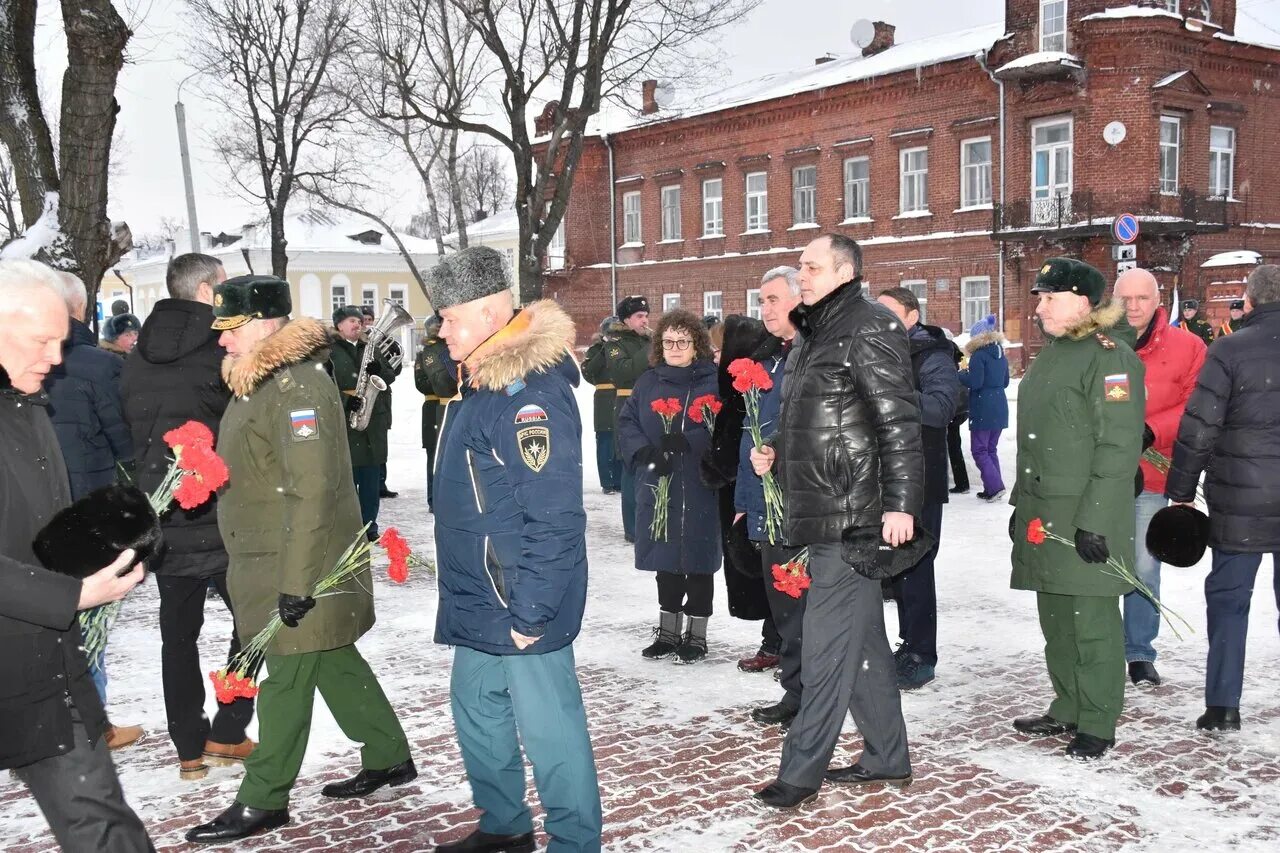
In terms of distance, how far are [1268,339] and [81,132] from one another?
850 centimetres

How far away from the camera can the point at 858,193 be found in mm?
33250

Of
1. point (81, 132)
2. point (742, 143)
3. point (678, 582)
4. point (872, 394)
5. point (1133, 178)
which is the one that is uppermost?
point (742, 143)

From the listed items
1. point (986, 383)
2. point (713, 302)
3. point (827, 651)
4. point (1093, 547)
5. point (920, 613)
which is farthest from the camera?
point (713, 302)

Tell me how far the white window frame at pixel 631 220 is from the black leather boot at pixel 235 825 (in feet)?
119

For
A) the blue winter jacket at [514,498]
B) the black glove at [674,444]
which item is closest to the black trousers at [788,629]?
the black glove at [674,444]

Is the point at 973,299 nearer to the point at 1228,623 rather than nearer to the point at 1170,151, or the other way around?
the point at 1170,151

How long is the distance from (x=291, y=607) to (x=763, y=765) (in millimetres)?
2140

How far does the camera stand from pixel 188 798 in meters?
4.80

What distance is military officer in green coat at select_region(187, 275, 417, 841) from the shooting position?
13.9 feet

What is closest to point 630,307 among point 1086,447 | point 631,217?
point 1086,447

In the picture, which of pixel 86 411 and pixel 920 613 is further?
pixel 920 613

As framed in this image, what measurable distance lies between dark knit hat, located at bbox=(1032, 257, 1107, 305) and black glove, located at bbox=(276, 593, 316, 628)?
129 inches

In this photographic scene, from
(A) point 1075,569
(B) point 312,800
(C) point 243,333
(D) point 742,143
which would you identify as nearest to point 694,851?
(B) point 312,800

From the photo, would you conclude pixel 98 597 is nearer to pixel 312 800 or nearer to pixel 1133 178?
pixel 312 800
